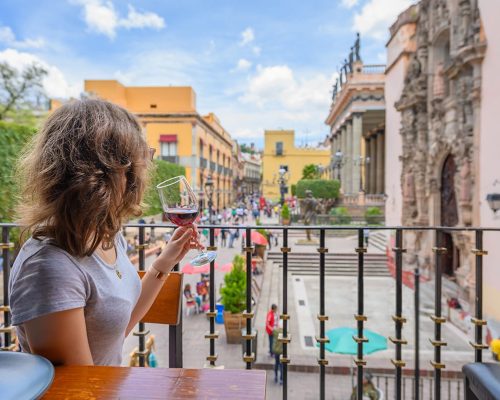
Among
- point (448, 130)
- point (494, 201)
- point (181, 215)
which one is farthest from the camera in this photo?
point (448, 130)

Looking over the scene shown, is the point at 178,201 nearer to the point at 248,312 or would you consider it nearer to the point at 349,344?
the point at 248,312

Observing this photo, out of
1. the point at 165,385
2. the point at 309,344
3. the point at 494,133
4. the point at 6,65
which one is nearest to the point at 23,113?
the point at 6,65

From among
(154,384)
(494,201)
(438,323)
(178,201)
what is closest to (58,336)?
(154,384)

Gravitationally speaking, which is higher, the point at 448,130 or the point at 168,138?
the point at 168,138

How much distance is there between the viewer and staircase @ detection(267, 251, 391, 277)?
16.3 meters

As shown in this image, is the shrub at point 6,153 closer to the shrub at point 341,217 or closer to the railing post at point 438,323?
the railing post at point 438,323

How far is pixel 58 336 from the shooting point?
105 cm

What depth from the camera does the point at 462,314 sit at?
33.3 feet

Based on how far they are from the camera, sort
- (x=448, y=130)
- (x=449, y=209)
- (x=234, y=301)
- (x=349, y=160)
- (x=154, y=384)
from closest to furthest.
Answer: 1. (x=154, y=384)
2. (x=234, y=301)
3. (x=448, y=130)
4. (x=449, y=209)
5. (x=349, y=160)

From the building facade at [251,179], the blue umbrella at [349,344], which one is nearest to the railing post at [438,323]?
the blue umbrella at [349,344]

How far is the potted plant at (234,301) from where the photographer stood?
908 cm

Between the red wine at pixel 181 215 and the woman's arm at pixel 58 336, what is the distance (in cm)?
60

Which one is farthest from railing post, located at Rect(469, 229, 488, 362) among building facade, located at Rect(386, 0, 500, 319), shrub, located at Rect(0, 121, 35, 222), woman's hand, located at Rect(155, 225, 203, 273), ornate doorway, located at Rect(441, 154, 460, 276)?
shrub, located at Rect(0, 121, 35, 222)

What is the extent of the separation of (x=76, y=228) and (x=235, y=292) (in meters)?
8.87
